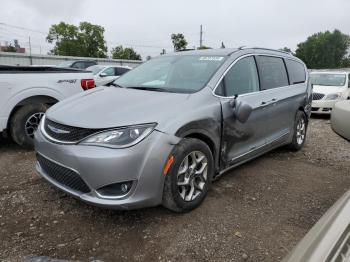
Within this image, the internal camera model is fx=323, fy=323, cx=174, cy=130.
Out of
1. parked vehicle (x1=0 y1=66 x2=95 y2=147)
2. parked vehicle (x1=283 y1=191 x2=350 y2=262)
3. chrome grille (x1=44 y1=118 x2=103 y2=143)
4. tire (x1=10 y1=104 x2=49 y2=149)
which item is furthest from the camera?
tire (x1=10 y1=104 x2=49 y2=149)

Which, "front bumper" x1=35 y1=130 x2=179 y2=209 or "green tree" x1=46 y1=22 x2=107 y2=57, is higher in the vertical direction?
"green tree" x1=46 y1=22 x2=107 y2=57

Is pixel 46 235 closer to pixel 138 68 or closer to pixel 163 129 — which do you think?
pixel 163 129

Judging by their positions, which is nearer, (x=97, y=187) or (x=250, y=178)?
(x=97, y=187)

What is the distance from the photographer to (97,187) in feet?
8.91

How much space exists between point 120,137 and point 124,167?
26 centimetres

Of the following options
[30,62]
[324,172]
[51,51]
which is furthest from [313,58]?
[324,172]

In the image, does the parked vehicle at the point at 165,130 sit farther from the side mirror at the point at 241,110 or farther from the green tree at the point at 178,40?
the green tree at the point at 178,40

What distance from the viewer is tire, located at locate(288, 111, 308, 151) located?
517cm

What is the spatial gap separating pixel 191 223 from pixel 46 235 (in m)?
1.32

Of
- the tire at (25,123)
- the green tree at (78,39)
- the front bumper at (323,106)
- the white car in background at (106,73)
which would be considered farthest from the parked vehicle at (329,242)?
the green tree at (78,39)

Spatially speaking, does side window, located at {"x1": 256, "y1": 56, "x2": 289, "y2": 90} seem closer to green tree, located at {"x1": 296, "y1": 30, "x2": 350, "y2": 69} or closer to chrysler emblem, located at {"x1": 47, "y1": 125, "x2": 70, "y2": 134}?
chrysler emblem, located at {"x1": 47, "y1": 125, "x2": 70, "y2": 134}

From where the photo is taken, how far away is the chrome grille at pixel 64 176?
2795 mm

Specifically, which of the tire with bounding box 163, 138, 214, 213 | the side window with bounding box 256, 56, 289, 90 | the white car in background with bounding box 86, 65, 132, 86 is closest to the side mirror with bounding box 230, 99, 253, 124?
the tire with bounding box 163, 138, 214, 213

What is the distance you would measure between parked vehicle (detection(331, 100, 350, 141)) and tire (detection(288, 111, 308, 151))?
3120mm
